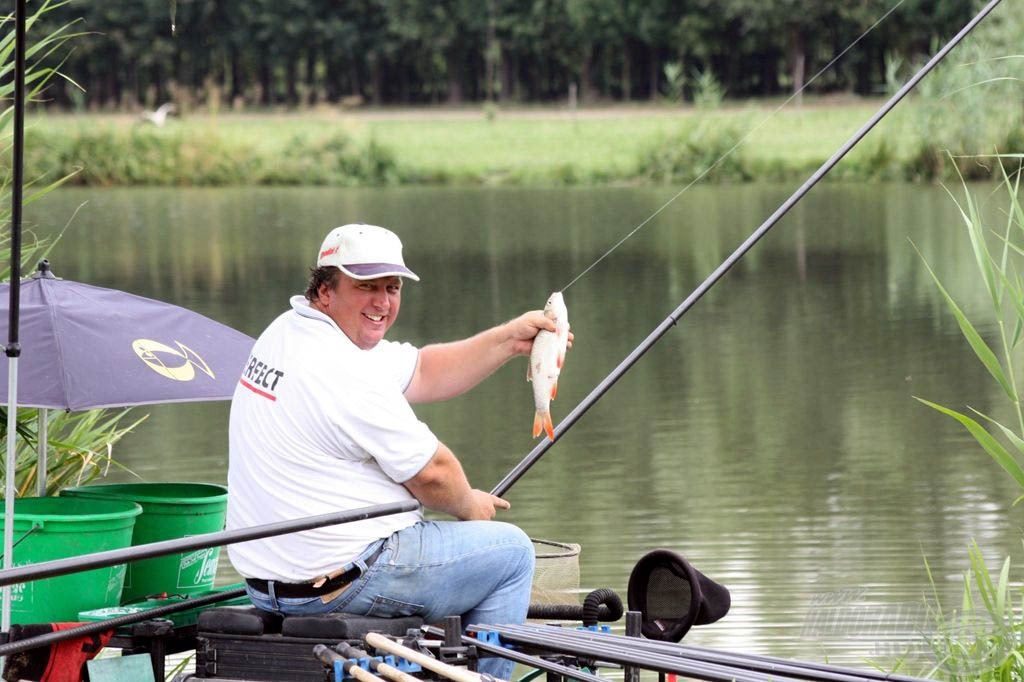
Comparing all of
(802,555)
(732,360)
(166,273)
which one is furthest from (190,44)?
(802,555)

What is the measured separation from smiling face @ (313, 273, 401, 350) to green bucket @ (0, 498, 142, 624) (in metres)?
0.64

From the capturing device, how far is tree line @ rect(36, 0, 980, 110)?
4775cm

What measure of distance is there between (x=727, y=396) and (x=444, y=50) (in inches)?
1686

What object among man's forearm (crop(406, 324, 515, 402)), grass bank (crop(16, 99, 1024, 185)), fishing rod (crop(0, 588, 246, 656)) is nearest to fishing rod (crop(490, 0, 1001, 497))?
man's forearm (crop(406, 324, 515, 402))

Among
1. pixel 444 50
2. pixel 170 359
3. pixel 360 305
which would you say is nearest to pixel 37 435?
pixel 170 359

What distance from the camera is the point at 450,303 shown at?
13781 mm

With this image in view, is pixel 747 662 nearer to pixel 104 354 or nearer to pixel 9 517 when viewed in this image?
pixel 9 517

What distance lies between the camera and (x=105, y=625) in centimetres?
339

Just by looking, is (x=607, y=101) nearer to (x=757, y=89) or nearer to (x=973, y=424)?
(x=757, y=89)

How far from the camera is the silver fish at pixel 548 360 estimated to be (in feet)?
11.7

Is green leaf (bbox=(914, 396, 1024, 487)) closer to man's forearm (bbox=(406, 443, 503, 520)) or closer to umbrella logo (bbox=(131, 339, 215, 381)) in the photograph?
man's forearm (bbox=(406, 443, 503, 520))

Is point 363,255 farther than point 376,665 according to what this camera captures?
Yes

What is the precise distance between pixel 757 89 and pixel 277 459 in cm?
4723

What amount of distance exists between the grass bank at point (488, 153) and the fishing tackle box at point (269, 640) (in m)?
19.1
